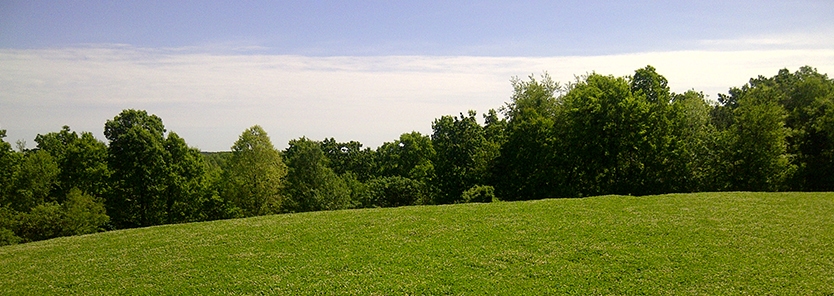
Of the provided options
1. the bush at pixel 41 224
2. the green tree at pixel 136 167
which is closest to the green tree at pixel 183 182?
the green tree at pixel 136 167

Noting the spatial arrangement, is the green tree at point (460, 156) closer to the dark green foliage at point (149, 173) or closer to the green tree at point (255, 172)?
the green tree at point (255, 172)

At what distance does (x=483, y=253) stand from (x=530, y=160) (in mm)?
28316

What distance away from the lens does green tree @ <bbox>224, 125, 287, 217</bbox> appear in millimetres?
52750

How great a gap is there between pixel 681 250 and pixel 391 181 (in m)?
48.1

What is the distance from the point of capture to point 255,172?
2088 inches

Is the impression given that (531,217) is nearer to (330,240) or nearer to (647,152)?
Result: (330,240)

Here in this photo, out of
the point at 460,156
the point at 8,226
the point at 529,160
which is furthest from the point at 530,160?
the point at 8,226

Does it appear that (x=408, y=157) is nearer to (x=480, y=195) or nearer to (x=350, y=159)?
(x=350, y=159)

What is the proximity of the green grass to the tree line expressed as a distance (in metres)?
14.1

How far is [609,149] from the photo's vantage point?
147 ft

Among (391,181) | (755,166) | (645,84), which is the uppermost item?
(645,84)

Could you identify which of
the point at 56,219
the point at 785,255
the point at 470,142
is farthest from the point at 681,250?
the point at 56,219

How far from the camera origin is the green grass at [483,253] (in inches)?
717

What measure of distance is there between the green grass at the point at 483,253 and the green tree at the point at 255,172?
23106 millimetres
